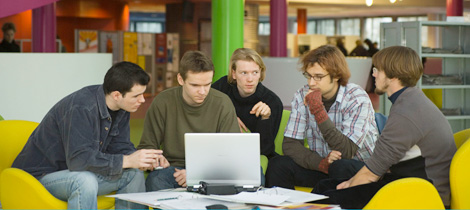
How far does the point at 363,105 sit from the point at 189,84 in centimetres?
110

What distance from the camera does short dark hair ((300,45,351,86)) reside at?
3904mm

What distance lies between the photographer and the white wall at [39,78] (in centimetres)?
613

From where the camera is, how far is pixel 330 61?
3.90m

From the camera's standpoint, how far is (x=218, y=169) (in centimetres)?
294

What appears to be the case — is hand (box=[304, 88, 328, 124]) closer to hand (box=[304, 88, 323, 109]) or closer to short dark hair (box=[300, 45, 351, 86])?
hand (box=[304, 88, 323, 109])

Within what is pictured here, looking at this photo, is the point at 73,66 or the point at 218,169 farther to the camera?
the point at 73,66

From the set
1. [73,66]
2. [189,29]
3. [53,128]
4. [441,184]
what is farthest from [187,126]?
[189,29]

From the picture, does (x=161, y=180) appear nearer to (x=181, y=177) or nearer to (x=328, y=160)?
(x=181, y=177)

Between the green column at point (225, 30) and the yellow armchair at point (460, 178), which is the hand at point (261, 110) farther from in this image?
the green column at point (225, 30)

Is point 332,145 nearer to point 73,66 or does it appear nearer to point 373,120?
point 373,120

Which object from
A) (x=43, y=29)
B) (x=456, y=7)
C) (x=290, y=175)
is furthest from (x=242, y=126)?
(x=456, y=7)

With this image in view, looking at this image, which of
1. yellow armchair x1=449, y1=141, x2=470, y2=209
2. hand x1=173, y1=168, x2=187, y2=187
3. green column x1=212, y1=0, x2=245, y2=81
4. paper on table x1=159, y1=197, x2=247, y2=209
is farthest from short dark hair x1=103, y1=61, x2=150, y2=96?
green column x1=212, y1=0, x2=245, y2=81

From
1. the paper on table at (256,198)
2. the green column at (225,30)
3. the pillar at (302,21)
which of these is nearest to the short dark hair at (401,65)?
the paper on table at (256,198)

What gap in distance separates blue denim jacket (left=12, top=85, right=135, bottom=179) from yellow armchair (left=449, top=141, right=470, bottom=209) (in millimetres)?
1681
